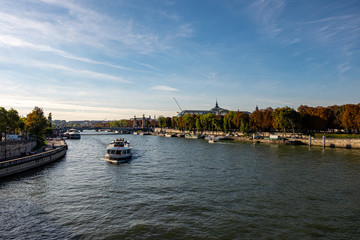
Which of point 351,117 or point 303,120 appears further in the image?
point 303,120

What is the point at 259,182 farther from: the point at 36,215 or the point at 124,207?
the point at 36,215

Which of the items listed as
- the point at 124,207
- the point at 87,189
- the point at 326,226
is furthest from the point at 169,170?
the point at 326,226

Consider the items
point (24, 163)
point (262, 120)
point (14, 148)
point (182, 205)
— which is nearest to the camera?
point (182, 205)

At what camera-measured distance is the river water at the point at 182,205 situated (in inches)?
730

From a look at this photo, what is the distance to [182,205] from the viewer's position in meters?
23.9

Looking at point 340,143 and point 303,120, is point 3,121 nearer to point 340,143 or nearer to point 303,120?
point 340,143

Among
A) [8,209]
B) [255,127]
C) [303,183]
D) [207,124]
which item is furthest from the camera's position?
[207,124]

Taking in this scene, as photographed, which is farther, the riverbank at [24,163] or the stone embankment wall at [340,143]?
the stone embankment wall at [340,143]

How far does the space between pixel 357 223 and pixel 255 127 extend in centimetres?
11287

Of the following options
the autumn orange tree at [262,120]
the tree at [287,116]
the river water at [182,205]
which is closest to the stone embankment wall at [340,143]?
the tree at [287,116]

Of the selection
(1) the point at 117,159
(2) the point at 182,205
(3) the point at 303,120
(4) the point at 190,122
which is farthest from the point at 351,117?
(4) the point at 190,122

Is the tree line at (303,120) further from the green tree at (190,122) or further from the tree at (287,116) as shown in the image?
the green tree at (190,122)

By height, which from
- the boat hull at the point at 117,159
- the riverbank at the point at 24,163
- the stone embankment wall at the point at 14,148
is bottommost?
the boat hull at the point at 117,159

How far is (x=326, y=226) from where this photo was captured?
19.4 meters
